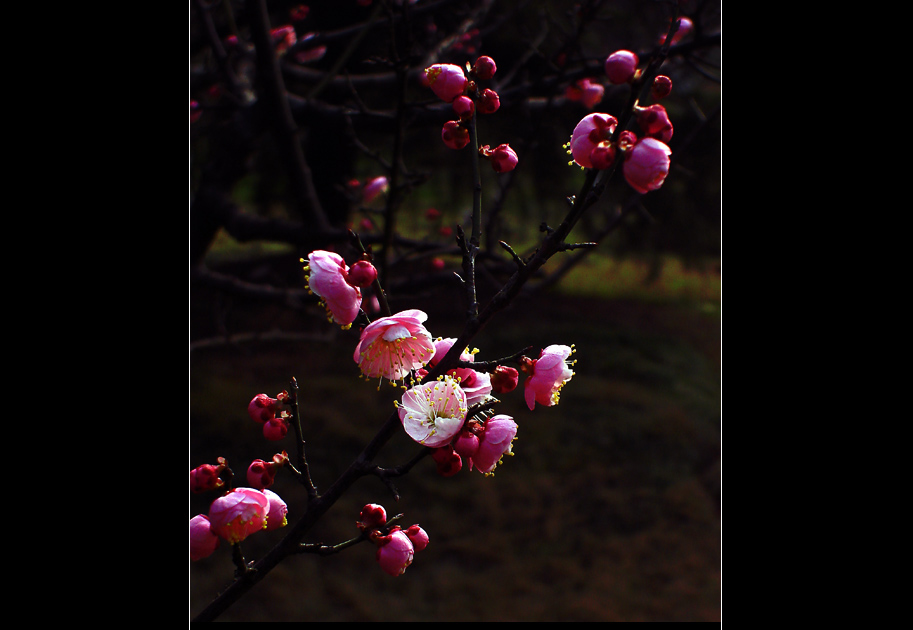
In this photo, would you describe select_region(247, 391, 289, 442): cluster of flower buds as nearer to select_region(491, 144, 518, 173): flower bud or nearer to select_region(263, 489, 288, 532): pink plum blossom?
select_region(263, 489, 288, 532): pink plum blossom

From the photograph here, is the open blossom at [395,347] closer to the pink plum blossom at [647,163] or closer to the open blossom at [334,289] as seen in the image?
the open blossom at [334,289]

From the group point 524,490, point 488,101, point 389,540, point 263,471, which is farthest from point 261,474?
point 524,490

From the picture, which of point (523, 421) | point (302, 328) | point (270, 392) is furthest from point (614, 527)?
point (302, 328)

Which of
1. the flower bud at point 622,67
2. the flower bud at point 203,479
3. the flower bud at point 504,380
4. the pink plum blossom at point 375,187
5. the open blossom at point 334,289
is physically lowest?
the pink plum blossom at point 375,187

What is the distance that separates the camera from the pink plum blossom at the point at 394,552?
428 millimetres

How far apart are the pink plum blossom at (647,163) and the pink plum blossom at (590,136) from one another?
0.07 ft

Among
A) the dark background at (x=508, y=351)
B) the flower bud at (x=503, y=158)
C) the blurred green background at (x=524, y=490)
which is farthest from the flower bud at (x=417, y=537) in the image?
the blurred green background at (x=524, y=490)

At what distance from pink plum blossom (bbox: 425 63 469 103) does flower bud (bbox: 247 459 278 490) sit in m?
0.29

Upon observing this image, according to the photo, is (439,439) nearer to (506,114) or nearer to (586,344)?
(506,114)

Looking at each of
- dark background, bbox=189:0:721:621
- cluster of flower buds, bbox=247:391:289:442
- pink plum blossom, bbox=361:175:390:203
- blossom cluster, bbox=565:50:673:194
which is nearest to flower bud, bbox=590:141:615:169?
blossom cluster, bbox=565:50:673:194

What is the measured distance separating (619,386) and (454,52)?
4.58 feet

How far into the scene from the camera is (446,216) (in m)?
2.34

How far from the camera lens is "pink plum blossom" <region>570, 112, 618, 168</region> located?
13.6 inches

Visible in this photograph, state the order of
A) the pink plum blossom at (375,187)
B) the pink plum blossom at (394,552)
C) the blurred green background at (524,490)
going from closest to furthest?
the pink plum blossom at (394,552) → the pink plum blossom at (375,187) → the blurred green background at (524,490)
